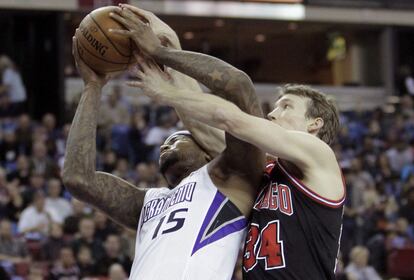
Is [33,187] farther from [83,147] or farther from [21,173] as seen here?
[83,147]

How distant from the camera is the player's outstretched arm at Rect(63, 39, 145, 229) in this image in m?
4.61

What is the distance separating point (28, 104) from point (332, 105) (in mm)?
15164

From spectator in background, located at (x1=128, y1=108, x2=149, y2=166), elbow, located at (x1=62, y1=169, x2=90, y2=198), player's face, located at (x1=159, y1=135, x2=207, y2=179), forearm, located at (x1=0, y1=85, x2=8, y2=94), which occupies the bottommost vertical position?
spectator in background, located at (x1=128, y1=108, x2=149, y2=166)

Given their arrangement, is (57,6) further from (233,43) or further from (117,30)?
(117,30)

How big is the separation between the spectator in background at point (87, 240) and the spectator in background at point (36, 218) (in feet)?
1.91

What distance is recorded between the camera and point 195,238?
14.0 ft

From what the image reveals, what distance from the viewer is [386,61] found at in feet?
75.5

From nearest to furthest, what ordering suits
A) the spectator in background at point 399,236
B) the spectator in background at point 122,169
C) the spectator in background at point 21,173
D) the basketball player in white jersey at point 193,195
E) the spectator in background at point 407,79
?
A: 1. the basketball player in white jersey at point 193,195
2. the spectator in background at point 21,173
3. the spectator in background at point 399,236
4. the spectator in background at point 122,169
5. the spectator in background at point 407,79

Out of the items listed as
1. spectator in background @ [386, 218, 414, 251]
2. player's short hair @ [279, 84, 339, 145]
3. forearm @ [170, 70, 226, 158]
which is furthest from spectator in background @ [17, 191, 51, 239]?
player's short hair @ [279, 84, 339, 145]

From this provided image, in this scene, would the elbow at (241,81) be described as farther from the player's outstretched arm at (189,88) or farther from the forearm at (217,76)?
the player's outstretched arm at (189,88)

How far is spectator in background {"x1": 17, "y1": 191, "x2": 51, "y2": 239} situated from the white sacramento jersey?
7.58 metres

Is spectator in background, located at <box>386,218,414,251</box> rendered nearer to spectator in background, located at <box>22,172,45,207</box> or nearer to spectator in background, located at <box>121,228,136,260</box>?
spectator in background, located at <box>121,228,136,260</box>

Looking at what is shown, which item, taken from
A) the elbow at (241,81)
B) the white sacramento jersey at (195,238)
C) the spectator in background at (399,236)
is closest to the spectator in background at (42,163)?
the spectator in background at (399,236)

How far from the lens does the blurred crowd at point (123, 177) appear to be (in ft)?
36.6
